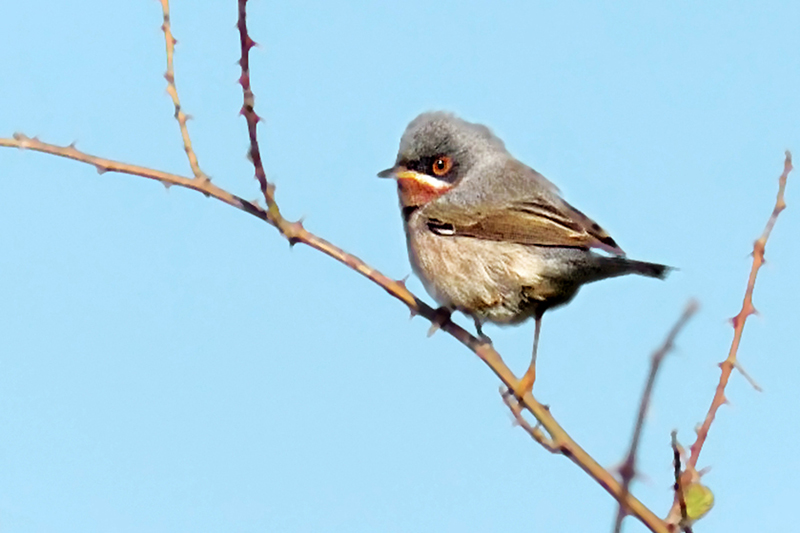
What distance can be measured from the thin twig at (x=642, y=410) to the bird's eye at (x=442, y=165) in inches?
184

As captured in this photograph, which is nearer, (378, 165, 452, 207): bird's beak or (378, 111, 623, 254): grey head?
(378, 111, 623, 254): grey head

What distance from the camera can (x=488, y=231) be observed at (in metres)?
6.23

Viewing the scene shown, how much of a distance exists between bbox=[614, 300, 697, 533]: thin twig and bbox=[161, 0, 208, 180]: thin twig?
214 cm

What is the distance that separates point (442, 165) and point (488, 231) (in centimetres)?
66

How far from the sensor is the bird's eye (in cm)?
661

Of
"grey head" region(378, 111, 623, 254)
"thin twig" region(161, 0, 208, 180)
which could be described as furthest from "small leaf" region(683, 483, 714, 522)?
"grey head" region(378, 111, 623, 254)

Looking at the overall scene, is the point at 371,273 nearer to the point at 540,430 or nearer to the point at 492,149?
the point at 540,430

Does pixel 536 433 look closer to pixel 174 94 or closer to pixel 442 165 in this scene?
pixel 174 94

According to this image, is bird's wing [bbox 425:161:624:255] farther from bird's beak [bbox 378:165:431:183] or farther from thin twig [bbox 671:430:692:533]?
thin twig [bbox 671:430:692:533]

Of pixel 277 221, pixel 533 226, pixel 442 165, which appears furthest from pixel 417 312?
pixel 442 165

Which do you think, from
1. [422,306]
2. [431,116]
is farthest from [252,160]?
[431,116]

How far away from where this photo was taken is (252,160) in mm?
3520

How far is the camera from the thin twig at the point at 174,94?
12.3ft

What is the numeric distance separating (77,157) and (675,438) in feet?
7.62
